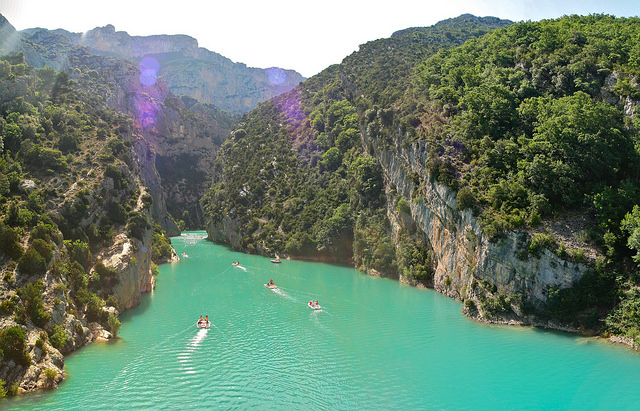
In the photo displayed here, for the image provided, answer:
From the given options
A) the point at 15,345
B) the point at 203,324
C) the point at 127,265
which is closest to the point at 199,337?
the point at 203,324

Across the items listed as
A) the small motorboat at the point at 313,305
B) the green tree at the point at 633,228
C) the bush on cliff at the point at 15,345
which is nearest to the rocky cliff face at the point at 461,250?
the green tree at the point at 633,228

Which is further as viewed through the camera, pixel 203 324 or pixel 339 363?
pixel 203 324

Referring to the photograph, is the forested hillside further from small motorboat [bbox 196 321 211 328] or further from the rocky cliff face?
small motorboat [bbox 196 321 211 328]

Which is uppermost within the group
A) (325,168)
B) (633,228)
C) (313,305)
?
(325,168)

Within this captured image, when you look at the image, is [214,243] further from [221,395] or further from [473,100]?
[221,395]

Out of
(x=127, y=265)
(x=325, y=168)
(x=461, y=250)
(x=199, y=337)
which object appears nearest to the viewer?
(x=199, y=337)

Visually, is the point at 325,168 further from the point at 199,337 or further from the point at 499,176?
the point at 199,337

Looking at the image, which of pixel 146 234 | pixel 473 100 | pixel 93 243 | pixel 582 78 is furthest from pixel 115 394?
pixel 582 78

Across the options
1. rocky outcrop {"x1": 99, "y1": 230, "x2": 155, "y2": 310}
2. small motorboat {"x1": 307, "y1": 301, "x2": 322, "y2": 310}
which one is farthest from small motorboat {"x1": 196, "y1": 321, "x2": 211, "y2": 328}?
small motorboat {"x1": 307, "y1": 301, "x2": 322, "y2": 310}
